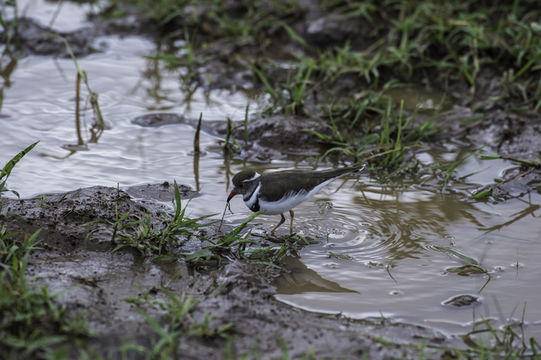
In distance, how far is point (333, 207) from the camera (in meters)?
5.64

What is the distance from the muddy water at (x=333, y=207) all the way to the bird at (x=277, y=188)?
387 millimetres

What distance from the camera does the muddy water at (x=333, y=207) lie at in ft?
14.3

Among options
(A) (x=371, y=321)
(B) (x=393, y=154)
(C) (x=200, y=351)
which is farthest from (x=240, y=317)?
(B) (x=393, y=154)

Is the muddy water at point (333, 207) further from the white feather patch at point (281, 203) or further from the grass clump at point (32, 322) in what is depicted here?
the grass clump at point (32, 322)

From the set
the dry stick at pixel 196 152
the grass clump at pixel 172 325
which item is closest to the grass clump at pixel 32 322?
the grass clump at pixel 172 325

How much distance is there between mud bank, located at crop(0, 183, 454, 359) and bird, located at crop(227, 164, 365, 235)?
44 cm

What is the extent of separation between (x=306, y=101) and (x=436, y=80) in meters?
1.81

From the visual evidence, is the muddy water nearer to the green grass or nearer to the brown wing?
the brown wing

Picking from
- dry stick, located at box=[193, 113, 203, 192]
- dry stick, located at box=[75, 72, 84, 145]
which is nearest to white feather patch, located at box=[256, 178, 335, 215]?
dry stick, located at box=[193, 113, 203, 192]

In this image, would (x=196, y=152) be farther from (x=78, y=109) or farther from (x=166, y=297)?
(x=166, y=297)

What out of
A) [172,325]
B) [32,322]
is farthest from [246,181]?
[32,322]

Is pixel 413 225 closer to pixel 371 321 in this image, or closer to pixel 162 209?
pixel 371 321

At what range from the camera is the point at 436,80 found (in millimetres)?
8023

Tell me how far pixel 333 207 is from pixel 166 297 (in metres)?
2.11
